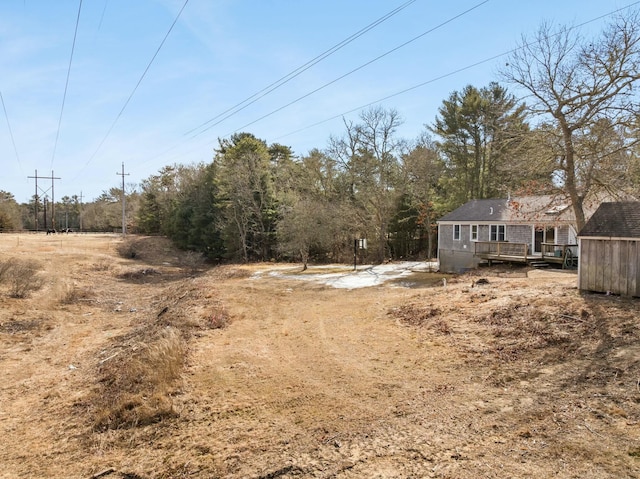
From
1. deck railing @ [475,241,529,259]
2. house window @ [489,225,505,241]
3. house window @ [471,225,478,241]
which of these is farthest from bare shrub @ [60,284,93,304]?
house window @ [489,225,505,241]

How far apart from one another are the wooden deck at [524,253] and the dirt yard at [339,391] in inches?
380

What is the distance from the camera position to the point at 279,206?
34906mm

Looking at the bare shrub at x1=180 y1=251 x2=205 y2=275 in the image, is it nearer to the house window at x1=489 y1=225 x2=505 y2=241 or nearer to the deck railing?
the deck railing

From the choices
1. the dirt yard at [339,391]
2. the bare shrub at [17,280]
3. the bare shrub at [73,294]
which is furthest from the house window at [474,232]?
the bare shrub at [17,280]

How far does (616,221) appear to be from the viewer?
36.1 feet

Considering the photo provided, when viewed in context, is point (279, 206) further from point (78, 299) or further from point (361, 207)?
point (78, 299)

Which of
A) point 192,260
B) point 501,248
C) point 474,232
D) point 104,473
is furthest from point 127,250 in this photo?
point 104,473

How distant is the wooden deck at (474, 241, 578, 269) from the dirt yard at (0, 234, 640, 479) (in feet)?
31.7

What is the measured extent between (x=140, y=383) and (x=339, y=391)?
3.45m

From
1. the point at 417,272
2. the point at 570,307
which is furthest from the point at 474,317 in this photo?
the point at 417,272

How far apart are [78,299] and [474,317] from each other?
53.9 feet

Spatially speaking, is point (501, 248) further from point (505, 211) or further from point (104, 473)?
point (104, 473)

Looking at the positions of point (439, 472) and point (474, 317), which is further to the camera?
point (474, 317)

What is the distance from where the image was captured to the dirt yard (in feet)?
15.0
